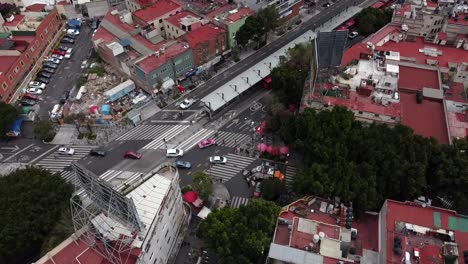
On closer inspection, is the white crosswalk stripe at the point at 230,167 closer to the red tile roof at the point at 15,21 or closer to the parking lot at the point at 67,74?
the parking lot at the point at 67,74

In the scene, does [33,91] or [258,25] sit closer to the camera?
[33,91]

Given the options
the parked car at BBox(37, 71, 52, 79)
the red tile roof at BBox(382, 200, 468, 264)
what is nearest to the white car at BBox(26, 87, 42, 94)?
the parked car at BBox(37, 71, 52, 79)

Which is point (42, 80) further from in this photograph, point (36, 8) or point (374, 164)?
point (374, 164)

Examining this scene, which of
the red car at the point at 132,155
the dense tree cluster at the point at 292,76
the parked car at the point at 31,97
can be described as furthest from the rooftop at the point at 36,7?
the dense tree cluster at the point at 292,76

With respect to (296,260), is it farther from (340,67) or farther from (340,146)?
(340,67)

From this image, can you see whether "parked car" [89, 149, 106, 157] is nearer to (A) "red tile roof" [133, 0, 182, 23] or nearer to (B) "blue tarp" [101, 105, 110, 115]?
(B) "blue tarp" [101, 105, 110, 115]

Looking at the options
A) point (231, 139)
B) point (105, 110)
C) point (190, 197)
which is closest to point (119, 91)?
point (105, 110)

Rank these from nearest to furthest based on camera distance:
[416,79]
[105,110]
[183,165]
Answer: [183,165] → [416,79] → [105,110]
